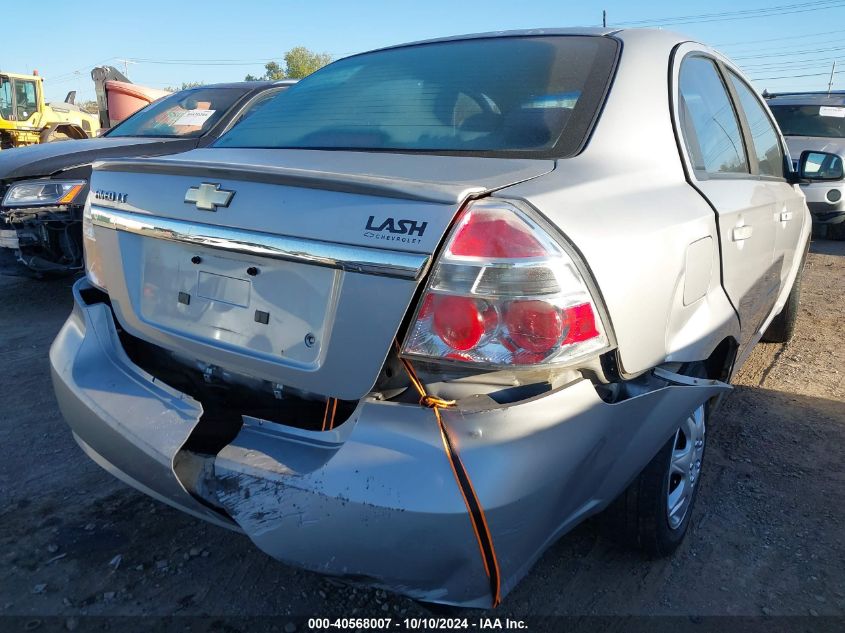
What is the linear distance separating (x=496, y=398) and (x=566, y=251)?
369 millimetres

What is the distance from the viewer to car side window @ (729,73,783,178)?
3.17 m

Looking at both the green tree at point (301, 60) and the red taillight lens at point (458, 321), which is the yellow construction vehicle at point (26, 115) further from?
the green tree at point (301, 60)

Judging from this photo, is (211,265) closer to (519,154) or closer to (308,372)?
(308,372)

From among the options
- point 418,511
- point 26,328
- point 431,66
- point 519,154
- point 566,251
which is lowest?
point 26,328

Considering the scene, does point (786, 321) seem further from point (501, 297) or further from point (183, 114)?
point (183, 114)

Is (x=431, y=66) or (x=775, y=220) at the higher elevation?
(x=431, y=66)

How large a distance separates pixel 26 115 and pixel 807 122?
64.4ft

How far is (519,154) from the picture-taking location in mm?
1915

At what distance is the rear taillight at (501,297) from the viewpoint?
4.91ft

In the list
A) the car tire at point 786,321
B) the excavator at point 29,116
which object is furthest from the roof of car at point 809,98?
the excavator at point 29,116

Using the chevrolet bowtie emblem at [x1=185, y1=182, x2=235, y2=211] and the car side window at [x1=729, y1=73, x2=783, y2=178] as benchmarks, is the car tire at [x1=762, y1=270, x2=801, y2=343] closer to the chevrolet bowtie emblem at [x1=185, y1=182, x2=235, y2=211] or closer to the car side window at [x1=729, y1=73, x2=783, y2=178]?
the car side window at [x1=729, y1=73, x2=783, y2=178]

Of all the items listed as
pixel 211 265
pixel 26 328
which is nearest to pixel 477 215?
pixel 211 265

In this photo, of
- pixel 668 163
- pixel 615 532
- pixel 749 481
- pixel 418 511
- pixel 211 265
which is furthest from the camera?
pixel 749 481

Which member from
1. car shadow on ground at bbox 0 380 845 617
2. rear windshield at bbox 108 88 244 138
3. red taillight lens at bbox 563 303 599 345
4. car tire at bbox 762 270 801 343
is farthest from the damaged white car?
rear windshield at bbox 108 88 244 138
